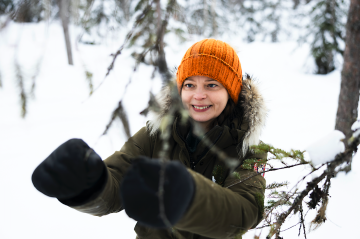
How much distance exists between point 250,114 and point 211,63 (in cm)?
39

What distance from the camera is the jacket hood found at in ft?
4.52

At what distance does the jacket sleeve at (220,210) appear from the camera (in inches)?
30.2

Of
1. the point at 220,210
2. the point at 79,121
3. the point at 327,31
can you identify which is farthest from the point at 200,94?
the point at 327,31

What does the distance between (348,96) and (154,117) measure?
2668mm

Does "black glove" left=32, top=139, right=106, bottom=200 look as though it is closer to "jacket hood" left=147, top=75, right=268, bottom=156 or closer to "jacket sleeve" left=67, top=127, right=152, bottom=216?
"jacket sleeve" left=67, top=127, right=152, bottom=216

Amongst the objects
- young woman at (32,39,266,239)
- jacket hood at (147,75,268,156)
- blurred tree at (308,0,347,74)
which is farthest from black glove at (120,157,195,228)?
blurred tree at (308,0,347,74)

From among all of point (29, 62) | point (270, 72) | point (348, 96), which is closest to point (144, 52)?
point (29, 62)

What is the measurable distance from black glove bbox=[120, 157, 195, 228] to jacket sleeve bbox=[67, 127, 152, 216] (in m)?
0.41

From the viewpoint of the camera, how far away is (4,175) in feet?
11.9

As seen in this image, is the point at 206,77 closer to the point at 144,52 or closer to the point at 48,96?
the point at 144,52

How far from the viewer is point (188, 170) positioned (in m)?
0.76

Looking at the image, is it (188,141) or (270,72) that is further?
(270,72)

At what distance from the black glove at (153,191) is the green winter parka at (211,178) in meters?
0.05

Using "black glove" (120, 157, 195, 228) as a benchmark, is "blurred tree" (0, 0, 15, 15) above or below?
above
